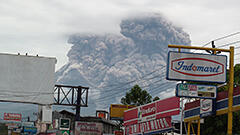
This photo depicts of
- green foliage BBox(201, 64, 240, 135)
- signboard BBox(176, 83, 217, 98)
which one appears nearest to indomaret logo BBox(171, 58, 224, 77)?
signboard BBox(176, 83, 217, 98)

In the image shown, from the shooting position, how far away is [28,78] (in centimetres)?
7069

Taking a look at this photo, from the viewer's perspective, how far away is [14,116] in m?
121

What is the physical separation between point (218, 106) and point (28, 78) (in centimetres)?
5146

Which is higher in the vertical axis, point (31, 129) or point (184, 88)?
point (184, 88)

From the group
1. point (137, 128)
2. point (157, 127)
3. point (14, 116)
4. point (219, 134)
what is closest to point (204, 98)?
point (157, 127)

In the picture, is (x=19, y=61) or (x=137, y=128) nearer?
(x=137, y=128)

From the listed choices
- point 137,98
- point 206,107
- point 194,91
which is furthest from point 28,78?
point 194,91

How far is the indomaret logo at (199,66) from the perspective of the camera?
2452 centimetres

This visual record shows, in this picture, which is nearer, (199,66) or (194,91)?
(194,91)

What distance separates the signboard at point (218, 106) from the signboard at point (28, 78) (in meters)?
43.2

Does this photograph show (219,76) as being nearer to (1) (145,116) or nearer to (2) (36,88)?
(1) (145,116)

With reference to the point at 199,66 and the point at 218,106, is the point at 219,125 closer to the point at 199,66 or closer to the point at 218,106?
the point at 218,106

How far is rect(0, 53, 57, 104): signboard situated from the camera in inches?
2719

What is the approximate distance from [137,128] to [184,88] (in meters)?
14.9
